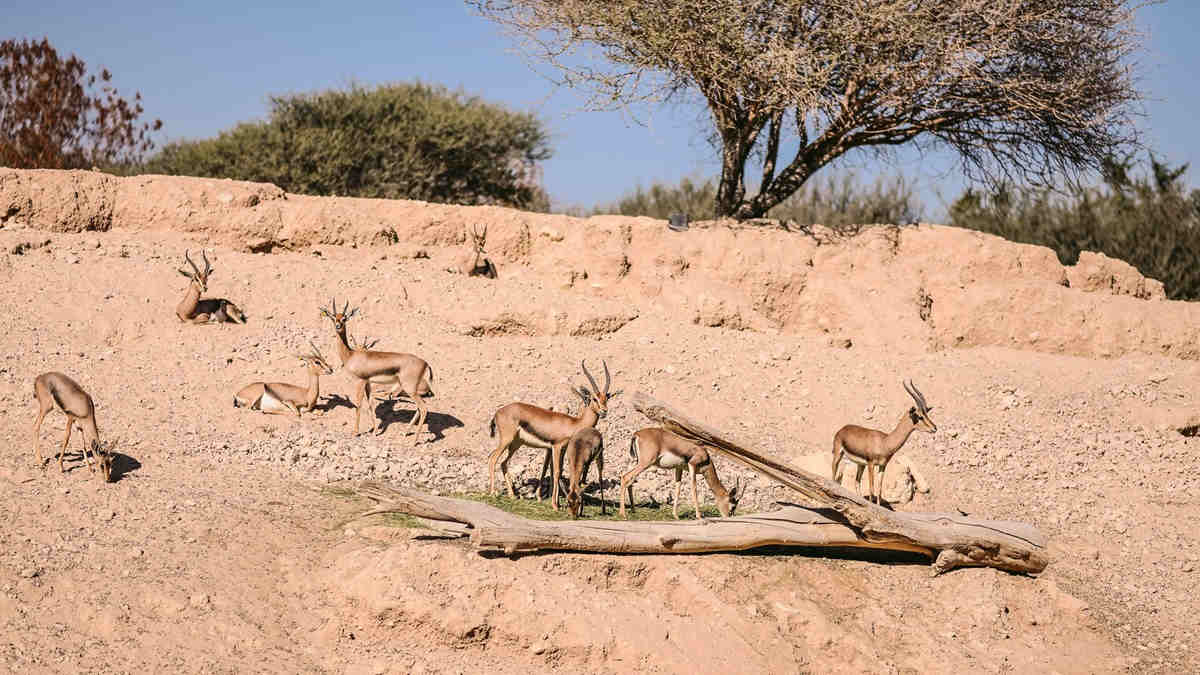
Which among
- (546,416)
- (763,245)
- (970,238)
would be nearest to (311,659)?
(546,416)

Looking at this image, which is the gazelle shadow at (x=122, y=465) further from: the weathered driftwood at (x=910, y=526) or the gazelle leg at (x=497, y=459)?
the weathered driftwood at (x=910, y=526)

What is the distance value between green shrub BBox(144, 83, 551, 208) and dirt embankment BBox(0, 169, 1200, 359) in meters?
8.89

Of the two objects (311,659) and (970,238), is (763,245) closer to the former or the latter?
(970,238)

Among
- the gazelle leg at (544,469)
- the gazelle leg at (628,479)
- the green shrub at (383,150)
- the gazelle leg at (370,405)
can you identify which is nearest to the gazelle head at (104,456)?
the gazelle leg at (370,405)

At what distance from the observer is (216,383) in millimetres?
11914

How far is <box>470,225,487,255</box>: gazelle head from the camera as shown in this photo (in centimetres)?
1518

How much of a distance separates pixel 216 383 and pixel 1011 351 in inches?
359

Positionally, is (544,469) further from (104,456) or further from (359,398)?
(104,456)

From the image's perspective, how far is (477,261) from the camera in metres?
15.0

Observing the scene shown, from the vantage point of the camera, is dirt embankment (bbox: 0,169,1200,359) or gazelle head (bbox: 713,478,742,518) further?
dirt embankment (bbox: 0,169,1200,359)

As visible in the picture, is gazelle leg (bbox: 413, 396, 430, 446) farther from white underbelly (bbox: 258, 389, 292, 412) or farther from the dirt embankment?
the dirt embankment

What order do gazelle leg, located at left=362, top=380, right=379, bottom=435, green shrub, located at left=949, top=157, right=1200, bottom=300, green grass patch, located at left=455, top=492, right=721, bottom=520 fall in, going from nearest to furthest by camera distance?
1. green grass patch, located at left=455, top=492, right=721, bottom=520
2. gazelle leg, located at left=362, top=380, right=379, bottom=435
3. green shrub, located at left=949, top=157, right=1200, bottom=300

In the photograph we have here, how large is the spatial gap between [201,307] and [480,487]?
4634 millimetres

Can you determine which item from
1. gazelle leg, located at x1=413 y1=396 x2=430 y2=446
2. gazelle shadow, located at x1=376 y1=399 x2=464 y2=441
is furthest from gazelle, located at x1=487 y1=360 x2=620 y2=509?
gazelle shadow, located at x1=376 y1=399 x2=464 y2=441
